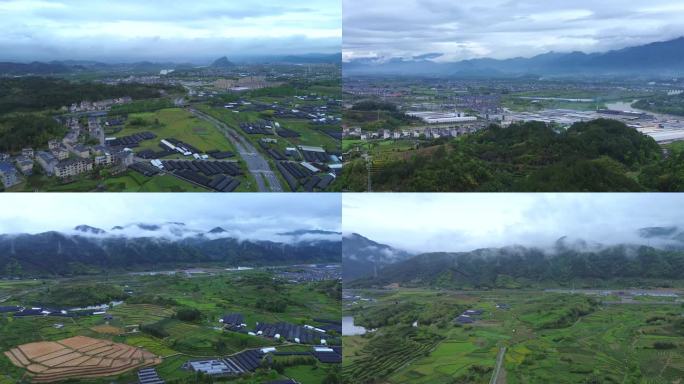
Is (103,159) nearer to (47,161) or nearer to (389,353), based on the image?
(47,161)

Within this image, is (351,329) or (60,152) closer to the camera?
(60,152)

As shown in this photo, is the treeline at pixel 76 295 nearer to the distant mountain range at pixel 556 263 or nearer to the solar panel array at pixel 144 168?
the solar panel array at pixel 144 168

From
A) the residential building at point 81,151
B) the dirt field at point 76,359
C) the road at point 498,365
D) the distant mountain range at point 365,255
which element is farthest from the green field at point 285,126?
the road at point 498,365

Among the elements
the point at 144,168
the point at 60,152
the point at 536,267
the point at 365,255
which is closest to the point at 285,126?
the point at 144,168

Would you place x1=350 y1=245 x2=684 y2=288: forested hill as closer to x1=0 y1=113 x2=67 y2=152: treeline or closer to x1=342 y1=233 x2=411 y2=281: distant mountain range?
x1=342 y1=233 x2=411 y2=281: distant mountain range

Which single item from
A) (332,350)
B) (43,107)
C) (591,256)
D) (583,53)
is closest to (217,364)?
(332,350)
